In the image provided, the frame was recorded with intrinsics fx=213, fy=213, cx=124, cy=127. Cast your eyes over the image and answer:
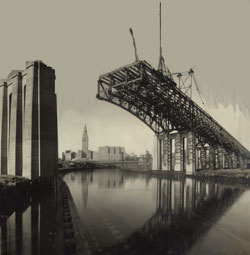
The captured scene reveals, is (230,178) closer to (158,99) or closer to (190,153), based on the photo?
(190,153)

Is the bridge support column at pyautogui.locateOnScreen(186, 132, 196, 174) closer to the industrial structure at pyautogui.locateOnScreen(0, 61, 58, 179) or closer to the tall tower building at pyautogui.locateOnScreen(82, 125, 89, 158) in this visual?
the industrial structure at pyautogui.locateOnScreen(0, 61, 58, 179)

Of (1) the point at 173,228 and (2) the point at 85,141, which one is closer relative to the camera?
(1) the point at 173,228

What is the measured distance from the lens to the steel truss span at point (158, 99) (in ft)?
103

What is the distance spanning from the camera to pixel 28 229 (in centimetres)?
950

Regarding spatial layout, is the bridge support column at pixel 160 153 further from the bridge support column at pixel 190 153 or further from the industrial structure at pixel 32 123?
the industrial structure at pixel 32 123

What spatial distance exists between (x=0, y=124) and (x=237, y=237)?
28866 mm

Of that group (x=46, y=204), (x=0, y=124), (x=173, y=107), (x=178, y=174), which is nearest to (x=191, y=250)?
(x=46, y=204)

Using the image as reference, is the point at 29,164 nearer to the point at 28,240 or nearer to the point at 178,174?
the point at 28,240

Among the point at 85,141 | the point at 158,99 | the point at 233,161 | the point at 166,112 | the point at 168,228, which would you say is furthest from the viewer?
the point at 85,141

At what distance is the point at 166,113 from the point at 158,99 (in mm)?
6319

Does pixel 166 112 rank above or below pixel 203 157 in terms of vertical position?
above

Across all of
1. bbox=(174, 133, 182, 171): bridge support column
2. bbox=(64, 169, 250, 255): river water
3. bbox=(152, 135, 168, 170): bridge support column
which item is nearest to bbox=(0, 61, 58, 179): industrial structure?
bbox=(64, 169, 250, 255): river water

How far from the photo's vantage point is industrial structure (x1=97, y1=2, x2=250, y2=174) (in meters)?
32.2

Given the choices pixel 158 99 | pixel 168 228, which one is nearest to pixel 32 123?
pixel 168 228
